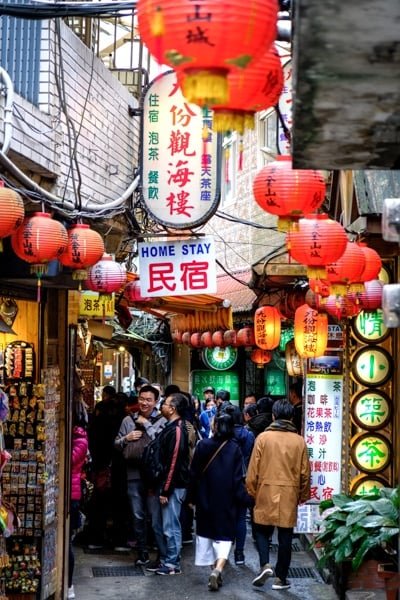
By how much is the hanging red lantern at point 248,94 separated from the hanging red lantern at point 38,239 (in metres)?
3.96

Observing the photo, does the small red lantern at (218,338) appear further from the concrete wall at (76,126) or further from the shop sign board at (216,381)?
the concrete wall at (76,126)

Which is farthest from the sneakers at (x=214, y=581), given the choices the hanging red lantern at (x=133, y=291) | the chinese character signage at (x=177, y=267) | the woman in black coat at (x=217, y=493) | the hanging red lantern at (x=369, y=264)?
the hanging red lantern at (x=133, y=291)

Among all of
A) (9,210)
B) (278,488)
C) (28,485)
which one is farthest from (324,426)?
(9,210)

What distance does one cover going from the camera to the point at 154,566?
12812mm

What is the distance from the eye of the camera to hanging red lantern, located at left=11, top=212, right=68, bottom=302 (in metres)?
8.55

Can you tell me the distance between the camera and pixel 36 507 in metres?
10.0

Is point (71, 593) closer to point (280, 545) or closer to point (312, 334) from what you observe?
point (280, 545)

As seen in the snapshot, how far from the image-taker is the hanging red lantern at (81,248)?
9.28 m

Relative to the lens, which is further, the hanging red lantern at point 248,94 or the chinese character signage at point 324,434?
the chinese character signage at point 324,434

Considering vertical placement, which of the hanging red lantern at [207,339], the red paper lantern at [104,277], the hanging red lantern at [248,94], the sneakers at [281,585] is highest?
the hanging red lantern at [248,94]

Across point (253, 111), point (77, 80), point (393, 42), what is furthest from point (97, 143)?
point (393, 42)

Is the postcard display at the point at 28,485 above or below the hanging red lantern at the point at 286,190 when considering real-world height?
below

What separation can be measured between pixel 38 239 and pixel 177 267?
136 inches

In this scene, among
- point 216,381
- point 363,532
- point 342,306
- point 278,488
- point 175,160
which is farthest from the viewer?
point 216,381
